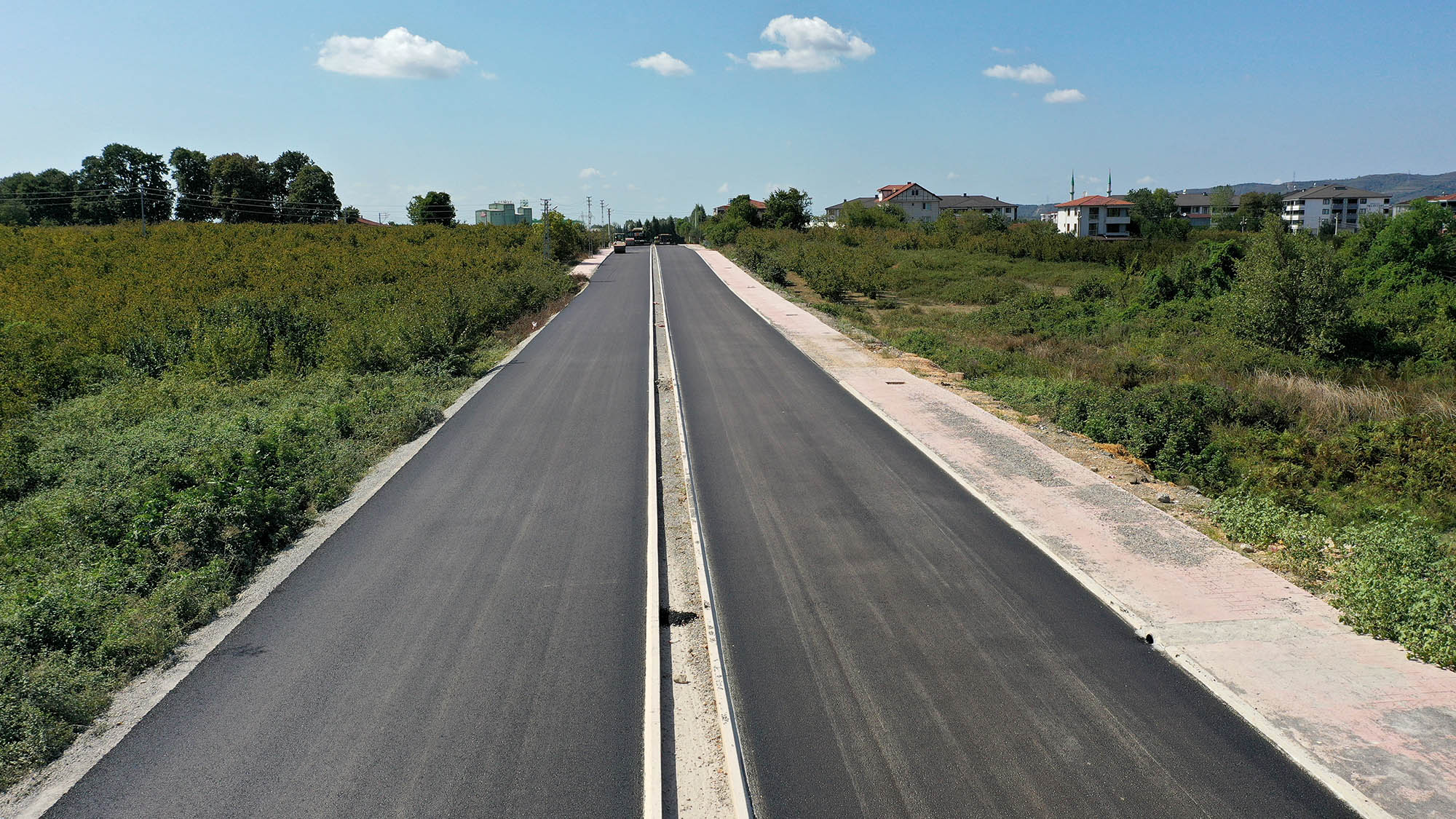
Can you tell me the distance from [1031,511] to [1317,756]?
4.90 metres

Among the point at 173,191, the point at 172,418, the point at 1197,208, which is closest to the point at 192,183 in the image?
the point at 173,191

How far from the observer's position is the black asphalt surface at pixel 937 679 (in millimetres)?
5438

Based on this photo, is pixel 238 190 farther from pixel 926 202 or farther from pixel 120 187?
pixel 926 202

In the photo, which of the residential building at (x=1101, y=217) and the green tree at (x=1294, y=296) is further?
the residential building at (x=1101, y=217)

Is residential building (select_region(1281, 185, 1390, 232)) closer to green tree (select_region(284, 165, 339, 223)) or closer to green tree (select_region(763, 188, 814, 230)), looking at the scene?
green tree (select_region(763, 188, 814, 230))

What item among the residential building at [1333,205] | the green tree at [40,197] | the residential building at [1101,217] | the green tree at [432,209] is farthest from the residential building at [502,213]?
the residential building at [1333,205]

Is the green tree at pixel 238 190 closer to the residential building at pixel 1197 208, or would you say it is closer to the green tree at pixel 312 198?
the green tree at pixel 312 198

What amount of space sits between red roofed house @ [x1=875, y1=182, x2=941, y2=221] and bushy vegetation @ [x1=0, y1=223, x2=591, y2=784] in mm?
104329

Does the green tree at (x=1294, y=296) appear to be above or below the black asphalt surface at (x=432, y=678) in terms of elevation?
above

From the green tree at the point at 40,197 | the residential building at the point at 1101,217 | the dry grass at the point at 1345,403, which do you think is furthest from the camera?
the residential building at the point at 1101,217

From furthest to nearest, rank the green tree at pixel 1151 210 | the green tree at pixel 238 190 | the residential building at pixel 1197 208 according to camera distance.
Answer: the residential building at pixel 1197 208
the green tree at pixel 1151 210
the green tree at pixel 238 190

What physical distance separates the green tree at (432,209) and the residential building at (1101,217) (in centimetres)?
8393

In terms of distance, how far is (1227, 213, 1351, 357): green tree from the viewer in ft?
76.7

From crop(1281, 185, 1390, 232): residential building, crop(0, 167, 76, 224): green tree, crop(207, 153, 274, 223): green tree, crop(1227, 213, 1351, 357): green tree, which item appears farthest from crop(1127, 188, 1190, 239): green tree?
crop(0, 167, 76, 224): green tree
